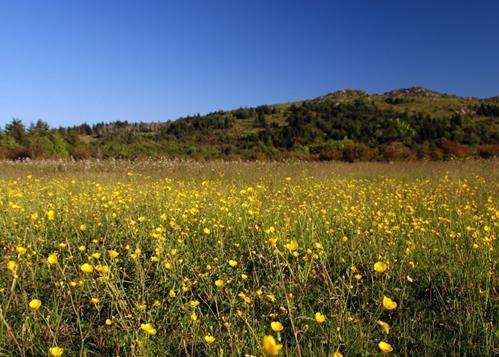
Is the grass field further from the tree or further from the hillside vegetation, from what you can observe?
the tree

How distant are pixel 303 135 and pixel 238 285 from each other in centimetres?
3369

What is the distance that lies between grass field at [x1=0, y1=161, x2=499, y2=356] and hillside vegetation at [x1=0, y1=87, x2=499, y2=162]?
1505 cm

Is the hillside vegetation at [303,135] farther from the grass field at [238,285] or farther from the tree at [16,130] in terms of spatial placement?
the grass field at [238,285]

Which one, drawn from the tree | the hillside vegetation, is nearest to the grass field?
the hillside vegetation

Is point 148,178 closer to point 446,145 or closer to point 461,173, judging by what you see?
point 461,173

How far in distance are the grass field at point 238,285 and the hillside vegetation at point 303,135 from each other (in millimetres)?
15047

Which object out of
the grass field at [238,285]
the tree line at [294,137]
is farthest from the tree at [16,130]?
the grass field at [238,285]

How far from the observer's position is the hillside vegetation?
21281 mm

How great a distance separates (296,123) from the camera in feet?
134

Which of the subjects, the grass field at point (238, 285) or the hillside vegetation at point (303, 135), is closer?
the grass field at point (238, 285)

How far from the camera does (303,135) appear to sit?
35812mm

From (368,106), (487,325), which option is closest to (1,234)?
(487,325)

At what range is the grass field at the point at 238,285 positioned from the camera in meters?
2.17

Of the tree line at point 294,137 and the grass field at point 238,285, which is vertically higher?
the tree line at point 294,137
